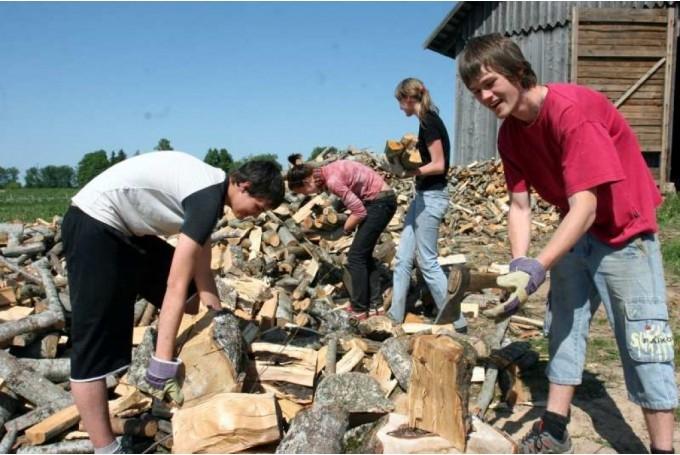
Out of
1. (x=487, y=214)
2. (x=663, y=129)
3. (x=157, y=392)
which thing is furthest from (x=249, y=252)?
(x=663, y=129)

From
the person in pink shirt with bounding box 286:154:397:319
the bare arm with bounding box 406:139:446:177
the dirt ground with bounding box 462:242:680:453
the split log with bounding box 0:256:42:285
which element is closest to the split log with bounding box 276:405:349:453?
the dirt ground with bounding box 462:242:680:453

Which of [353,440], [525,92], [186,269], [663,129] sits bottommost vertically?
[353,440]

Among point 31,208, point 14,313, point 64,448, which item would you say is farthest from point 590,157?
point 31,208

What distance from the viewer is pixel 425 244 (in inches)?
175

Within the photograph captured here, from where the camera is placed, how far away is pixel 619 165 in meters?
2.24

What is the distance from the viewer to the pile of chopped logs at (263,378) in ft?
8.11

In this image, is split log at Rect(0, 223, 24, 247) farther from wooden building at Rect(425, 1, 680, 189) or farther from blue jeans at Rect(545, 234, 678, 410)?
wooden building at Rect(425, 1, 680, 189)

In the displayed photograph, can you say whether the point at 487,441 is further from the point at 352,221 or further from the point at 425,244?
the point at 352,221

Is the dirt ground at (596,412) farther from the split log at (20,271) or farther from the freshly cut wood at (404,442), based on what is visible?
the split log at (20,271)

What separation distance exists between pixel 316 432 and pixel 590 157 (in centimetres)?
155

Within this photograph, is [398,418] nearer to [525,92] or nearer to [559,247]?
[559,247]

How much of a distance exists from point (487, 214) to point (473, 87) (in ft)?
25.5

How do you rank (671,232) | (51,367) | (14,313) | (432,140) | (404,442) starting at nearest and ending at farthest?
(404,442) → (51,367) → (14,313) → (432,140) → (671,232)

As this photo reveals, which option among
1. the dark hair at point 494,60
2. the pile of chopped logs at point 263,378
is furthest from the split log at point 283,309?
the dark hair at point 494,60
